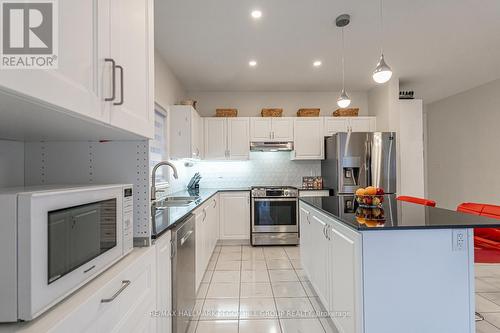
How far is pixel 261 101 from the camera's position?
501cm

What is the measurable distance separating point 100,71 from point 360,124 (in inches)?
179

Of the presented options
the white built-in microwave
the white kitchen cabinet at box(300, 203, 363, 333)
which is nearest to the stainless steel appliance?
the white kitchen cabinet at box(300, 203, 363, 333)

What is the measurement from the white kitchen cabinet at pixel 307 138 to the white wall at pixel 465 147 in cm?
303

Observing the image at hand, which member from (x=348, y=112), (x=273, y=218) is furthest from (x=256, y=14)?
(x=273, y=218)

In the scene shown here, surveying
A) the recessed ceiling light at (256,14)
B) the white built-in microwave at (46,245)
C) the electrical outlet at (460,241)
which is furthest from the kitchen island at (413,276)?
the recessed ceiling light at (256,14)

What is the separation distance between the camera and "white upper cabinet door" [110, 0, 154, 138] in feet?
3.22

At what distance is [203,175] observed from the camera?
4.91 metres

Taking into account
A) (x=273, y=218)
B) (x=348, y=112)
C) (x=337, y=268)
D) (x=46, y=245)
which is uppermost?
(x=348, y=112)

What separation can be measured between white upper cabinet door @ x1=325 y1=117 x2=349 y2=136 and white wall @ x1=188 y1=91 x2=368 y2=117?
0.39 meters

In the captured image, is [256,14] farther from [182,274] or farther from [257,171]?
[257,171]

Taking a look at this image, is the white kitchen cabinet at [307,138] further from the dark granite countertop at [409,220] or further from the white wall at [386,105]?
the dark granite countertop at [409,220]

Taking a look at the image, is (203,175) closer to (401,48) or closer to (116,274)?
(401,48)

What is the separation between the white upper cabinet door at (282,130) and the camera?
4.64 meters

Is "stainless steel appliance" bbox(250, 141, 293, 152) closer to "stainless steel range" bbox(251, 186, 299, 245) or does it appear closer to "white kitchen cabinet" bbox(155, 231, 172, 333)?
"stainless steel range" bbox(251, 186, 299, 245)
